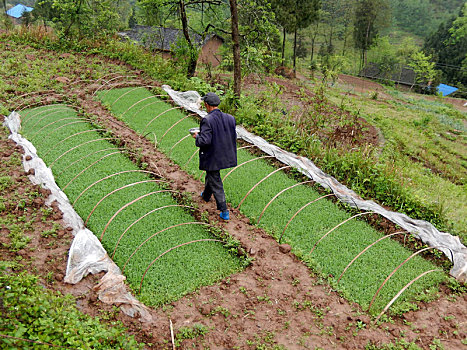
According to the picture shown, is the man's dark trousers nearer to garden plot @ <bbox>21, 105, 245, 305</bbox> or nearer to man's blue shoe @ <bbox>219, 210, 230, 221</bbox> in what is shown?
man's blue shoe @ <bbox>219, 210, 230, 221</bbox>

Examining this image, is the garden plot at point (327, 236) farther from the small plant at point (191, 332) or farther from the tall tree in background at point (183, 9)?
the tall tree in background at point (183, 9)

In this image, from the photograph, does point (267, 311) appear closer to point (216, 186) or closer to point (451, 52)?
point (216, 186)

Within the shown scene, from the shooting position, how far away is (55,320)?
3.15 m

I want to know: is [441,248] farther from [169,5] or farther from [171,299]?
[169,5]

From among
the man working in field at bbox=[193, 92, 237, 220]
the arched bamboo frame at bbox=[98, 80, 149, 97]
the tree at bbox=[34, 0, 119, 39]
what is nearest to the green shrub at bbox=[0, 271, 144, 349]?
the man working in field at bbox=[193, 92, 237, 220]

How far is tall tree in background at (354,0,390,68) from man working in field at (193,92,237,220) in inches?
1443

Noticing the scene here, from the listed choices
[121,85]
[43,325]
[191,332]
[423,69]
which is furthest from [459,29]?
[43,325]

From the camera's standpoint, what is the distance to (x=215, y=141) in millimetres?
5145

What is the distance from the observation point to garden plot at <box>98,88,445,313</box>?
4691 mm

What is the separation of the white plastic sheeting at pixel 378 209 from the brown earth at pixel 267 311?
0.70m

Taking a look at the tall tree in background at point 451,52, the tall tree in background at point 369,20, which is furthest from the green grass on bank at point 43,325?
the tall tree in background at point 451,52

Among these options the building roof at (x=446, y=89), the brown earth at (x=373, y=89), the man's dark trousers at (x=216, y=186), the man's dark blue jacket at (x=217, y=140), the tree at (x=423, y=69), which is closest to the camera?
the man's dark blue jacket at (x=217, y=140)

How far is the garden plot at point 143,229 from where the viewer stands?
447 cm

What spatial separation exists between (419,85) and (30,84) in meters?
37.4
